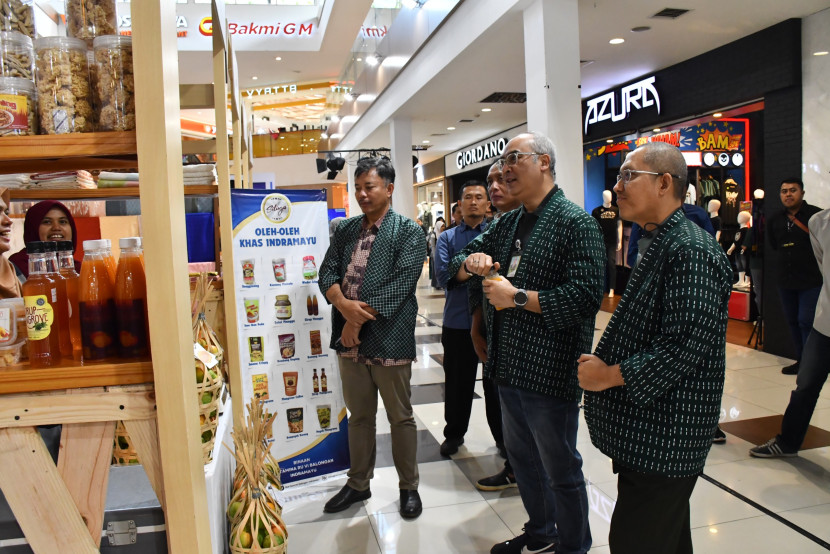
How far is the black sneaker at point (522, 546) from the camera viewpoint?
2215 mm

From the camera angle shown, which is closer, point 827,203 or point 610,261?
point 827,203

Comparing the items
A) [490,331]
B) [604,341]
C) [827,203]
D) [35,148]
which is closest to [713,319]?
[604,341]

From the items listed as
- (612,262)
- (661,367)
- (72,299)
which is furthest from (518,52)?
(72,299)

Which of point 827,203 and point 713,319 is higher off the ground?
point 827,203

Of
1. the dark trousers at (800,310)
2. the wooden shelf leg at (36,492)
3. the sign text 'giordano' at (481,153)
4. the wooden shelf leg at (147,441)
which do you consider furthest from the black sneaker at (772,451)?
the sign text 'giordano' at (481,153)

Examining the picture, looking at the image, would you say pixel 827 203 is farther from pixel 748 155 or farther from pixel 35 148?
pixel 35 148

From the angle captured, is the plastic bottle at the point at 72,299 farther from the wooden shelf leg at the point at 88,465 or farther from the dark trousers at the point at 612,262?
the dark trousers at the point at 612,262

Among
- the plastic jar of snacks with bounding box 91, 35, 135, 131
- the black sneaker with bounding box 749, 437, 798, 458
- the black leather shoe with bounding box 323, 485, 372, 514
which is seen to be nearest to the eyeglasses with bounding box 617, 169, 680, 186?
the plastic jar of snacks with bounding box 91, 35, 135, 131

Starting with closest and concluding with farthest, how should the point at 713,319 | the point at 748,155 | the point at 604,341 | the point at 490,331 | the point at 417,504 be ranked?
the point at 713,319
the point at 604,341
the point at 490,331
the point at 417,504
the point at 748,155

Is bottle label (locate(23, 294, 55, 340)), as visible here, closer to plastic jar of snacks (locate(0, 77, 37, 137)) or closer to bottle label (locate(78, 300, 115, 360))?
bottle label (locate(78, 300, 115, 360))

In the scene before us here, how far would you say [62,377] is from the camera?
99 centimetres

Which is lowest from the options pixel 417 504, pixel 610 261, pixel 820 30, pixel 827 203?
pixel 417 504

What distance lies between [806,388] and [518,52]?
476 cm

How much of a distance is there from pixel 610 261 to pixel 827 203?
3726 millimetres
